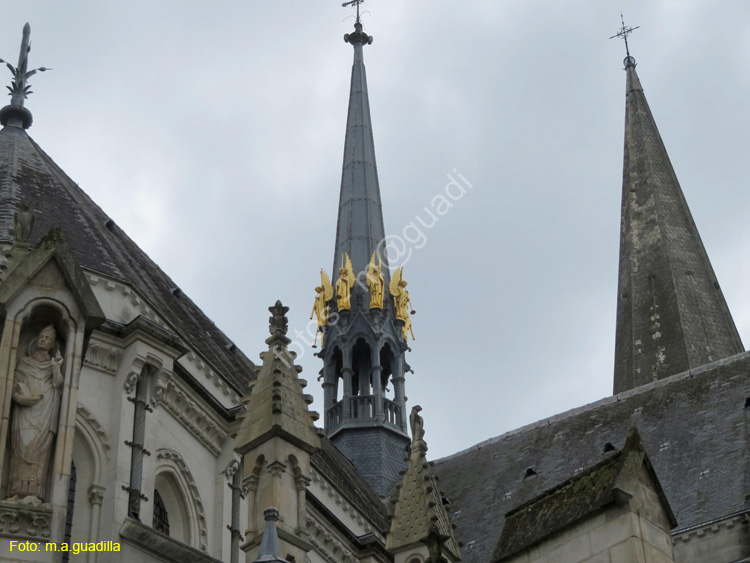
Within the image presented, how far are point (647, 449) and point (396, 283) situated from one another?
10210mm

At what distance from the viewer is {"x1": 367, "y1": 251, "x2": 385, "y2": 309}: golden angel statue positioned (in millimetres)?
33344

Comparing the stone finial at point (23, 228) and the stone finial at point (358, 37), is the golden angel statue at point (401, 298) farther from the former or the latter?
the stone finial at point (23, 228)

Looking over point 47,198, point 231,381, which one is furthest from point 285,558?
point 47,198

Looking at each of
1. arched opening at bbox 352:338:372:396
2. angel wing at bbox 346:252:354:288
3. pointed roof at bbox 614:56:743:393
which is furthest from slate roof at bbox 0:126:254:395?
pointed roof at bbox 614:56:743:393

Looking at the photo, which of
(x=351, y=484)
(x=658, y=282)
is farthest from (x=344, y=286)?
(x=658, y=282)

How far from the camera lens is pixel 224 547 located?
18312 mm

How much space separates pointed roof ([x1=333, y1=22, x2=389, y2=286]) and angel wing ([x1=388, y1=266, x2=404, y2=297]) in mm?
235

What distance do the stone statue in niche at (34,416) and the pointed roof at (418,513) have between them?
4083mm

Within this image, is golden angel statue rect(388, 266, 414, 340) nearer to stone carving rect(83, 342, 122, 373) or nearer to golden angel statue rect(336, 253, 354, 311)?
golden angel statue rect(336, 253, 354, 311)

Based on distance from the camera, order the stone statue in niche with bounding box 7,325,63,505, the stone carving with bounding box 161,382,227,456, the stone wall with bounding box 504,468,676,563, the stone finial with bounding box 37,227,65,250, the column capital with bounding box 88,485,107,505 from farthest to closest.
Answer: the stone carving with bounding box 161,382,227,456 → the column capital with bounding box 88,485,107,505 → the stone finial with bounding box 37,227,65,250 → the stone statue in niche with bounding box 7,325,63,505 → the stone wall with bounding box 504,468,676,563

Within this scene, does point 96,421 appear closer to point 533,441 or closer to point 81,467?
point 81,467

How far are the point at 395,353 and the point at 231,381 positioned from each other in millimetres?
13260

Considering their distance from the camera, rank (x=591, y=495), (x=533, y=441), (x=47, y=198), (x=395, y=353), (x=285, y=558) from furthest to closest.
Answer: (x=395, y=353), (x=533, y=441), (x=47, y=198), (x=285, y=558), (x=591, y=495)

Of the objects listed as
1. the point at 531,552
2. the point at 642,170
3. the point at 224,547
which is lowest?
the point at 531,552
